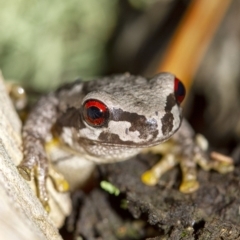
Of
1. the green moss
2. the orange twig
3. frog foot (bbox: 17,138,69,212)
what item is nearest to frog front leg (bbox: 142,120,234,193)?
frog foot (bbox: 17,138,69,212)

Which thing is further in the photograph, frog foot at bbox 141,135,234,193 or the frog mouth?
frog foot at bbox 141,135,234,193

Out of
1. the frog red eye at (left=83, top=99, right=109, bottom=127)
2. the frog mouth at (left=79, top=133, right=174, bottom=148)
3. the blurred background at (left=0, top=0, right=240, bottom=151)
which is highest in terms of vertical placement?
the frog red eye at (left=83, top=99, right=109, bottom=127)

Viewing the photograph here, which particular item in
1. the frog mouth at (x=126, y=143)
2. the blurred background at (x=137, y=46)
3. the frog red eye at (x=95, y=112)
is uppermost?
the frog red eye at (x=95, y=112)

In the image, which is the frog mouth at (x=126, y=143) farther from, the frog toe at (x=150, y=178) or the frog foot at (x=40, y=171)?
the frog toe at (x=150, y=178)

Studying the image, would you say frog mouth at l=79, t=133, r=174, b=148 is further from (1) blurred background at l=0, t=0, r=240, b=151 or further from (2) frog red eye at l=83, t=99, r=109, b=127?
(1) blurred background at l=0, t=0, r=240, b=151

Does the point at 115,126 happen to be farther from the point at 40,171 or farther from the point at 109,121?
the point at 40,171

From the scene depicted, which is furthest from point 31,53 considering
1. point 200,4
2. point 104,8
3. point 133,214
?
point 133,214

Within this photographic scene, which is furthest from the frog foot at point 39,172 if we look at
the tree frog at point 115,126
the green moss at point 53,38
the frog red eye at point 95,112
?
the green moss at point 53,38

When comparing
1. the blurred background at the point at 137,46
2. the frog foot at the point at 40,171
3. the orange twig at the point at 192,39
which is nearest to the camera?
the frog foot at the point at 40,171

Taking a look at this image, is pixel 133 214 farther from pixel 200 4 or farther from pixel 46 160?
pixel 200 4
